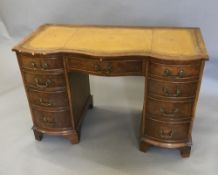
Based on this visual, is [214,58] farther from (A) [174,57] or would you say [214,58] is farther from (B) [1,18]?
(B) [1,18]

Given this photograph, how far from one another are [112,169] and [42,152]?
1.61ft

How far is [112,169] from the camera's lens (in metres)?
1.59

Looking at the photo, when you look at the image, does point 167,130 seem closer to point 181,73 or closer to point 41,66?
point 181,73

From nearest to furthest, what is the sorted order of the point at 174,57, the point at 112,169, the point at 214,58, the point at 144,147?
the point at 174,57
the point at 112,169
the point at 144,147
the point at 214,58

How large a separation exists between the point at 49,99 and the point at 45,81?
5.2 inches

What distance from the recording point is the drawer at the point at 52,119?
66.2 inches

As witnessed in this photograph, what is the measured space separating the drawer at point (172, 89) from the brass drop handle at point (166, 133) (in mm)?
251

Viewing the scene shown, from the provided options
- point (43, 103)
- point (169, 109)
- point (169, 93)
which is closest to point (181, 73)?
point (169, 93)

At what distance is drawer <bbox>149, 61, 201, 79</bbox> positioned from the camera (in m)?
1.33

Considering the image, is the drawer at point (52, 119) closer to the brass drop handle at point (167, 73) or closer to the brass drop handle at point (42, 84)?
the brass drop handle at point (42, 84)

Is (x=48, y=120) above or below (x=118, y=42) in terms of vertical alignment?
below

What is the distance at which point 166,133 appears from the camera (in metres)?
1.59

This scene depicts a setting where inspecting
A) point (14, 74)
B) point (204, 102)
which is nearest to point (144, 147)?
point (204, 102)

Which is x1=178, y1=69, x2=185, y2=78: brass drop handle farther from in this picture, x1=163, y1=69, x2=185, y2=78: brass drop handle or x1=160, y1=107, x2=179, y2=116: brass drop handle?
x1=160, y1=107, x2=179, y2=116: brass drop handle
